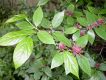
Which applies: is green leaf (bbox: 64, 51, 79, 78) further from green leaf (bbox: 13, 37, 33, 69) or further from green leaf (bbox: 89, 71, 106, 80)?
green leaf (bbox: 89, 71, 106, 80)

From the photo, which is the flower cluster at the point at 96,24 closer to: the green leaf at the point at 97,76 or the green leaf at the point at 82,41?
the green leaf at the point at 82,41

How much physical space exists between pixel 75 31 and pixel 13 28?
1.64 metres

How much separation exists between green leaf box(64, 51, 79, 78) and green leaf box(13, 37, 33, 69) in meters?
0.14

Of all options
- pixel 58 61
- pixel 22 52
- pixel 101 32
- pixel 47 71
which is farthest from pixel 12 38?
pixel 47 71

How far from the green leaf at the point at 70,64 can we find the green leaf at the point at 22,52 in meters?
0.14

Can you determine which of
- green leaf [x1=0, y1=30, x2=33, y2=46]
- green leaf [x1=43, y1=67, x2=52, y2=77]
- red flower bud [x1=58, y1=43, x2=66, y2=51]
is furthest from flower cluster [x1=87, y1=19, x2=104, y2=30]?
green leaf [x1=43, y1=67, x2=52, y2=77]

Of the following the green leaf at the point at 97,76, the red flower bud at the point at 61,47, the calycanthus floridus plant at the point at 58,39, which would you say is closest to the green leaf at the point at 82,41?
the calycanthus floridus plant at the point at 58,39

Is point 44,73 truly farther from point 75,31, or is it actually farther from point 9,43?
point 9,43

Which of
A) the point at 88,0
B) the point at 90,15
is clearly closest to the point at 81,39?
the point at 90,15

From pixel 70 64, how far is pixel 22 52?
189mm

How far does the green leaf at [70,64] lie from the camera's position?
87 cm

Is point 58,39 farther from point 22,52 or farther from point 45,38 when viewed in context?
point 22,52

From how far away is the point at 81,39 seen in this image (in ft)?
3.58

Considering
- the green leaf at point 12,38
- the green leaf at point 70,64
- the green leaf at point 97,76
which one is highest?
the green leaf at point 12,38
